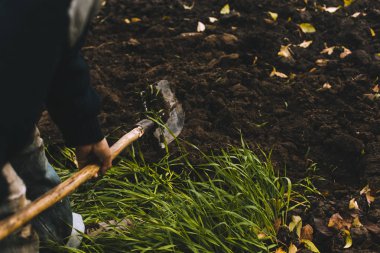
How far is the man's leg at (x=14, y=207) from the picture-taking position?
1815mm

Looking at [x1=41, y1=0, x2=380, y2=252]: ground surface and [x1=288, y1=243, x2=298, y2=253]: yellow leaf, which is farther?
[x1=41, y1=0, x2=380, y2=252]: ground surface

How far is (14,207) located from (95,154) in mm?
425

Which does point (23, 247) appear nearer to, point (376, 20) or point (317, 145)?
point (317, 145)

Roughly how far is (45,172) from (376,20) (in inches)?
106

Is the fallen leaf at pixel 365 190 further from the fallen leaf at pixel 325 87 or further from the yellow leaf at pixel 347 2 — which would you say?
the yellow leaf at pixel 347 2

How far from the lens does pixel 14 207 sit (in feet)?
6.18

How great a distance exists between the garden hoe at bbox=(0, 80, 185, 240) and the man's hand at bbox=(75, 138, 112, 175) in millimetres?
28

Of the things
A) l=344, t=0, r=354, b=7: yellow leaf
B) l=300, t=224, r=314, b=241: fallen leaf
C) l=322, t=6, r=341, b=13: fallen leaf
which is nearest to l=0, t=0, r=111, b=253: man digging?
l=300, t=224, r=314, b=241: fallen leaf

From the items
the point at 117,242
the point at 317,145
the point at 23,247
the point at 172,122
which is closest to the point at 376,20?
the point at 317,145

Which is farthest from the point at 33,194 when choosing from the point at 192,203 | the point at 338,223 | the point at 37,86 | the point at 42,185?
the point at 338,223

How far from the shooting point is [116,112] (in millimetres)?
3414

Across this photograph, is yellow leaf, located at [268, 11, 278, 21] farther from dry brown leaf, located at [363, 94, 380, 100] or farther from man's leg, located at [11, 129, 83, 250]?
man's leg, located at [11, 129, 83, 250]

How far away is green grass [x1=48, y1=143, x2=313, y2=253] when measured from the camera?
249cm

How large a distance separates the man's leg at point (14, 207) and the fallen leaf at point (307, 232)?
3.76 feet
